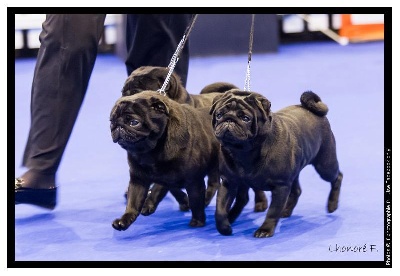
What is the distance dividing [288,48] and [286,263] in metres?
6.02

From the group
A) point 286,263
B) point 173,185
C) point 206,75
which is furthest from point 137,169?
point 206,75

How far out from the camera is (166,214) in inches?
163

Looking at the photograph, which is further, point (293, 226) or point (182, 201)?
point (182, 201)

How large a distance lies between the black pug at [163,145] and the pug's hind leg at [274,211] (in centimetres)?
29

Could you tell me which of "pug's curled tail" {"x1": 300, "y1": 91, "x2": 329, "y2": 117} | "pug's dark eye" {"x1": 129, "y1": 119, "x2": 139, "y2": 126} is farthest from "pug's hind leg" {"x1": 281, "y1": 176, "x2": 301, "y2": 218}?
"pug's dark eye" {"x1": 129, "y1": 119, "x2": 139, "y2": 126}

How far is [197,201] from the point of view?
3.79m

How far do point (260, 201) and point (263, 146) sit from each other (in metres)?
0.69

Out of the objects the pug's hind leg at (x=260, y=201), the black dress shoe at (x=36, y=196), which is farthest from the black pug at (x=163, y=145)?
the black dress shoe at (x=36, y=196)

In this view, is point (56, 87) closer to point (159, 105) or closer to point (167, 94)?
point (167, 94)

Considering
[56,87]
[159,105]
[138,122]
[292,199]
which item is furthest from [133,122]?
[292,199]

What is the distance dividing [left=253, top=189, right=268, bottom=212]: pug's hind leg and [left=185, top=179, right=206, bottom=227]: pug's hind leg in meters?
0.36

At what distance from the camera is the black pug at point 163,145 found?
341cm

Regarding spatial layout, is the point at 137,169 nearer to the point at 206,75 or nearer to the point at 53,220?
the point at 53,220

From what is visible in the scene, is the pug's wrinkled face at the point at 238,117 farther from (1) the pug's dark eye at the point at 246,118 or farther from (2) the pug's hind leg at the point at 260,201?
(2) the pug's hind leg at the point at 260,201
